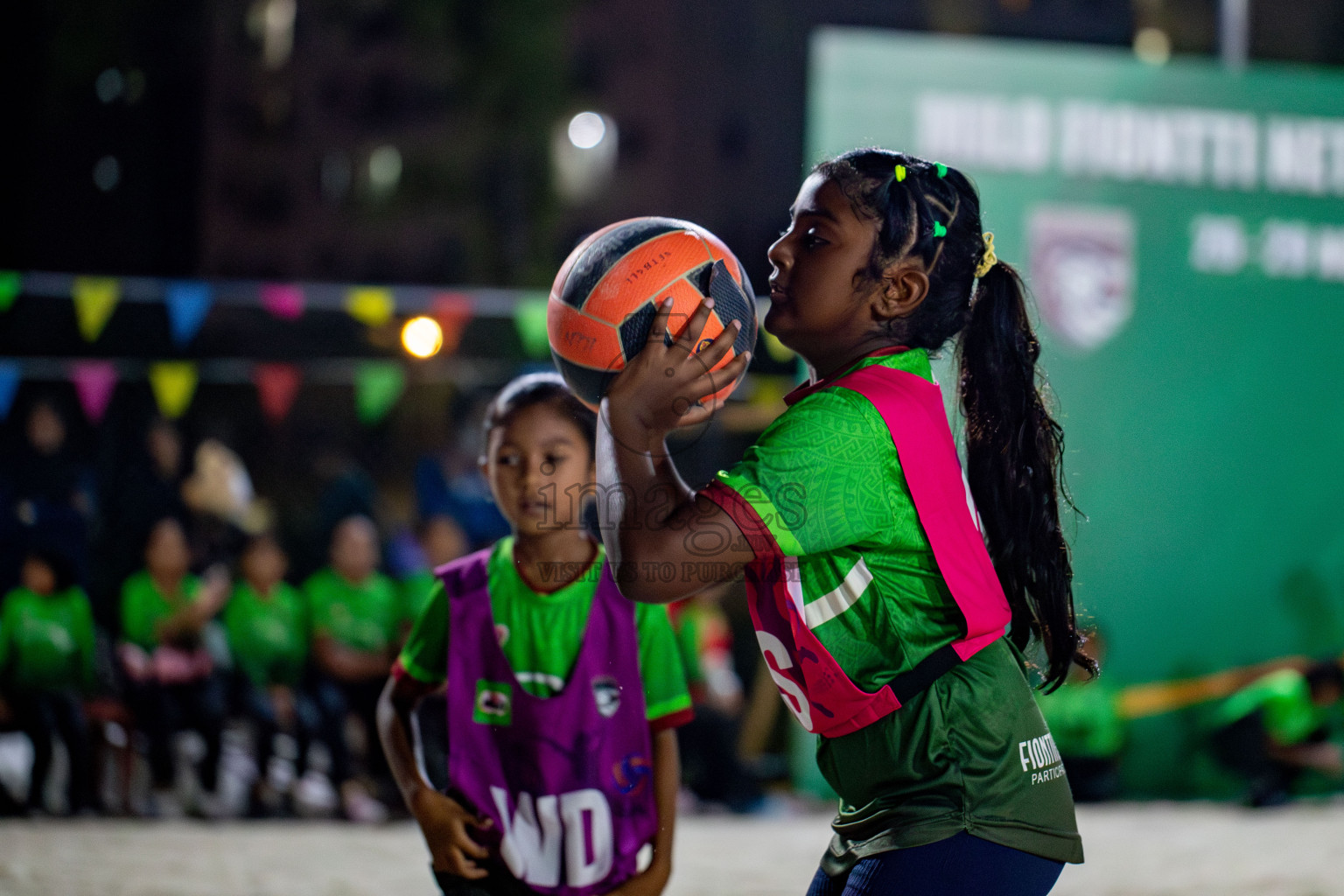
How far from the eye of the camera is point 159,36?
1619cm

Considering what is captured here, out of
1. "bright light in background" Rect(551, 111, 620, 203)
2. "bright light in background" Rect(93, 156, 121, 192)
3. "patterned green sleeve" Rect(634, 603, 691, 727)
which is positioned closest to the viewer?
"patterned green sleeve" Rect(634, 603, 691, 727)

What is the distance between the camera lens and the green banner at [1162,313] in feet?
23.7

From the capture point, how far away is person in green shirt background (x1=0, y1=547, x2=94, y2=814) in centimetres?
616

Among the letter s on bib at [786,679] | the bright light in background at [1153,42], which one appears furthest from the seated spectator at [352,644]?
the bright light in background at [1153,42]

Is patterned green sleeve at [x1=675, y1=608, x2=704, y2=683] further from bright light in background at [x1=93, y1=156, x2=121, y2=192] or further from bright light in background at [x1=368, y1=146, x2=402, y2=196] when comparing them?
bright light in background at [x1=368, y1=146, x2=402, y2=196]

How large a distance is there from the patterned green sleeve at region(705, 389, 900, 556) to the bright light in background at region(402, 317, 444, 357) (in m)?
5.29

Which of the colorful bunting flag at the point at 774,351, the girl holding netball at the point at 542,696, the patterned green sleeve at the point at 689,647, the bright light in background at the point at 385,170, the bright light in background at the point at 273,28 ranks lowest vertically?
the patterned green sleeve at the point at 689,647

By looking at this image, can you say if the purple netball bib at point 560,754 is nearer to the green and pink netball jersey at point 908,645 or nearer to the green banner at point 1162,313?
the green and pink netball jersey at point 908,645

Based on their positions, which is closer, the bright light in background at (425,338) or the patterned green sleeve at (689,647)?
the patterned green sleeve at (689,647)

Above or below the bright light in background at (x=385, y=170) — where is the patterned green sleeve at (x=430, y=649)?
below

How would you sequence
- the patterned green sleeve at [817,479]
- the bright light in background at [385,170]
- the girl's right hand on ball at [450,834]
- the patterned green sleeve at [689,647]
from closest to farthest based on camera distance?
the patterned green sleeve at [817,479] < the girl's right hand on ball at [450,834] < the patterned green sleeve at [689,647] < the bright light in background at [385,170]

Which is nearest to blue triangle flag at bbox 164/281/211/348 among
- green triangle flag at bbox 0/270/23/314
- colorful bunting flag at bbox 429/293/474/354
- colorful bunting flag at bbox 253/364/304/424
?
colorful bunting flag at bbox 253/364/304/424

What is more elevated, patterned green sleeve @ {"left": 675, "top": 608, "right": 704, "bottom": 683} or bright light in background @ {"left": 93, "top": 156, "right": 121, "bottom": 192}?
bright light in background @ {"left": 93, "top": 156, "right": 121, "bottom": 192}

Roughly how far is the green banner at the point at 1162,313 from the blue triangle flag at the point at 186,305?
3448mm
